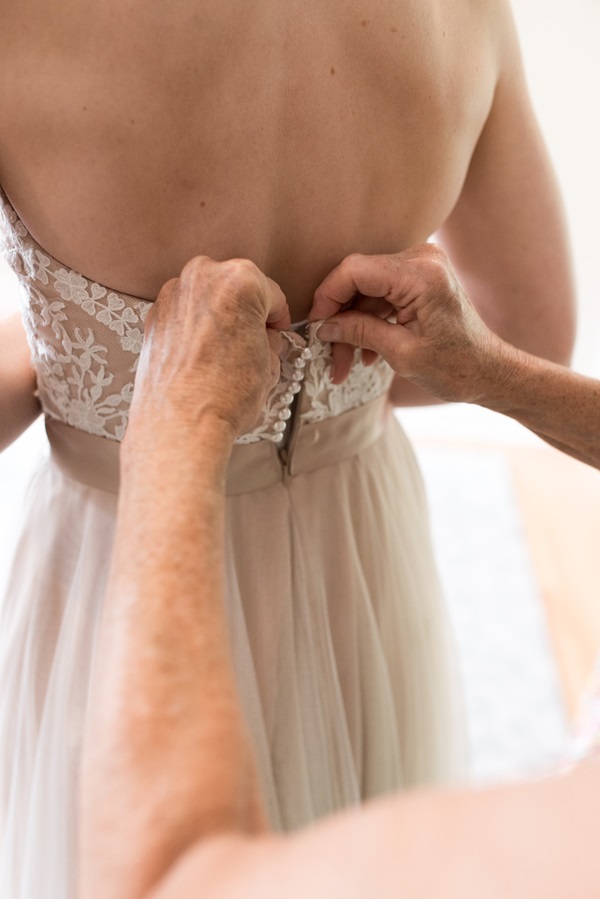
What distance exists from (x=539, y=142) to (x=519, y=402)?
31 cm

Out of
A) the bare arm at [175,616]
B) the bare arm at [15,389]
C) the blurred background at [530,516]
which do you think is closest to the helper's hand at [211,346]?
the bare arm at [175,616]

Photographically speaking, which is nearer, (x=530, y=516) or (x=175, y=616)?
(x=175, y=616)

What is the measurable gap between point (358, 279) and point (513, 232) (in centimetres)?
35

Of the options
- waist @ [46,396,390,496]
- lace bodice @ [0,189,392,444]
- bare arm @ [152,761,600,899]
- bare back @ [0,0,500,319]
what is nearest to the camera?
bare arm @ [152,761,600,899]

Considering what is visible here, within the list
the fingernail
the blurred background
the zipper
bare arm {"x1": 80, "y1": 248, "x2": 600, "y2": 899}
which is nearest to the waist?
the zipper

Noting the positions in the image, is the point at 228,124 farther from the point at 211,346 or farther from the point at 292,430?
the point at 292,430

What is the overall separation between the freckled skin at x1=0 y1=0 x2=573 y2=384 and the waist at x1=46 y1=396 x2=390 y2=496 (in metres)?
0.15

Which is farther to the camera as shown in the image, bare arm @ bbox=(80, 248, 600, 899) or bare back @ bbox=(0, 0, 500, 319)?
bare back @ bbox=(0, 0, 500, 319)

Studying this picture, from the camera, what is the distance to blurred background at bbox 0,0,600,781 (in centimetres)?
212

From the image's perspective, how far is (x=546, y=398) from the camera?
35.2 inches

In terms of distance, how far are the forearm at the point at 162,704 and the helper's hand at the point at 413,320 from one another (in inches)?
10.8

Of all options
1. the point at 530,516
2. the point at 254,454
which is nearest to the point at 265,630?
the point at 254,454

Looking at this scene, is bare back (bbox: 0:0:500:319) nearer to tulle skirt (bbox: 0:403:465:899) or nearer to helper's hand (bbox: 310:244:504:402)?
helper's hand (bbox: 310:244:504:402)

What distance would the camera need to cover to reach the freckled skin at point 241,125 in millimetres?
638
